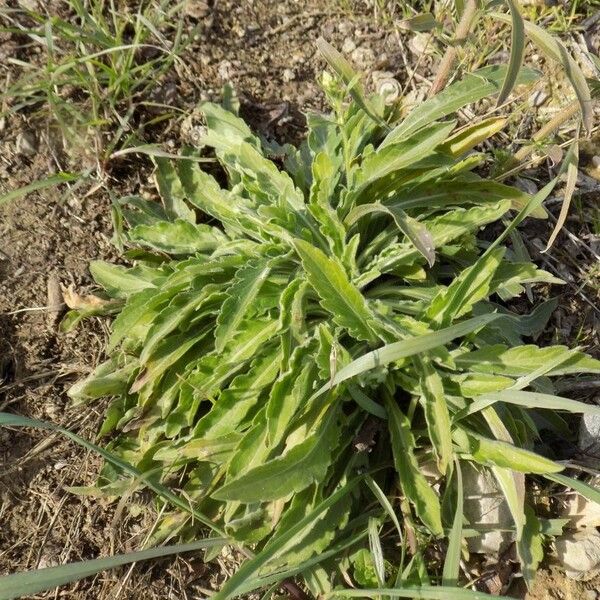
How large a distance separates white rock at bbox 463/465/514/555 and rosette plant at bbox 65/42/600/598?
0.09 meters

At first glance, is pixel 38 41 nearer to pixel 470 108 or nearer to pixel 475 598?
pixel 470 108

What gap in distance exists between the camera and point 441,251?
90.1 inches

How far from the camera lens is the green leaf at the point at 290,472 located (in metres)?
1.83

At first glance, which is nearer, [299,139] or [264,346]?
[264,346]

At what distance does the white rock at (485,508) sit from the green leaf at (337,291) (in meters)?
0.73

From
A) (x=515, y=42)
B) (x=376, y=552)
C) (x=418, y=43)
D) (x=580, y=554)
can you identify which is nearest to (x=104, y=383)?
(x=376, y=552)

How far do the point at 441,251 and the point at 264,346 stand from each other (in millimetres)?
738

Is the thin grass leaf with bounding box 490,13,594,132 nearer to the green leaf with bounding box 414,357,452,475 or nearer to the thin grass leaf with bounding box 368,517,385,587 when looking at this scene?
the green leaf with bounding box 414,357,452,475

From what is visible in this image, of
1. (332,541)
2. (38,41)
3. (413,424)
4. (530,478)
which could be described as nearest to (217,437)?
(332,541)

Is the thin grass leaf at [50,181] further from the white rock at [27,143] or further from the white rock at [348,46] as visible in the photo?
the white rock at [348,46]

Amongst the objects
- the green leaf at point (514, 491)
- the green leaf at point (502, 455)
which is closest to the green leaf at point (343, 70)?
the green leaf at point (502, 455)

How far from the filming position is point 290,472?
1951 mm

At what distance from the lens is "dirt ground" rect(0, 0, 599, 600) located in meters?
2.42

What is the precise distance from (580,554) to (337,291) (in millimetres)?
1415
